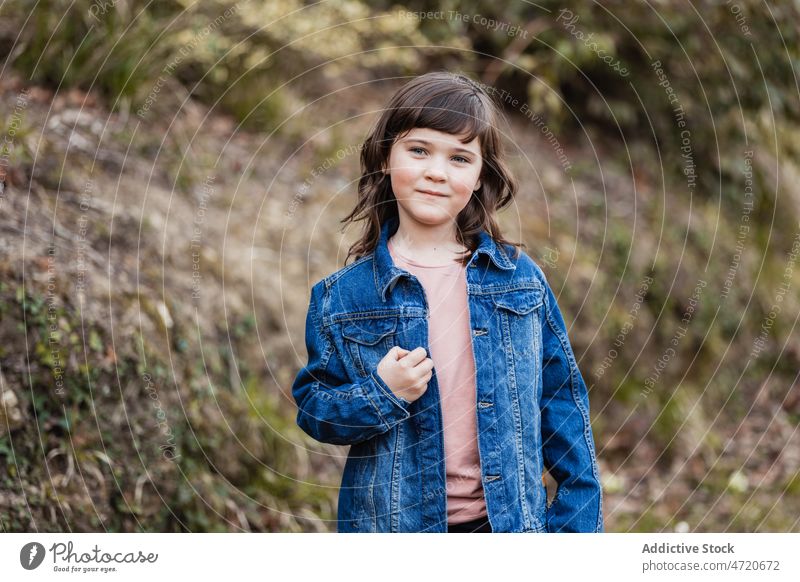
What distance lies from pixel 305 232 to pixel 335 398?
9.55ft

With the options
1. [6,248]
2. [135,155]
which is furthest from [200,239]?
[6,248]

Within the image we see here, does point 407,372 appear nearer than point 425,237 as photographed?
Yes

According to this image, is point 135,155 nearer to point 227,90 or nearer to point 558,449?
point 227,90

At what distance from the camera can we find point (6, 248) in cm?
333

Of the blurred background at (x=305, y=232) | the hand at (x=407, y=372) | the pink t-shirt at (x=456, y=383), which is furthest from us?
the blurred background at (x=305, y=232)

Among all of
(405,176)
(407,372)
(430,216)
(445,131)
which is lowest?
(407,372)

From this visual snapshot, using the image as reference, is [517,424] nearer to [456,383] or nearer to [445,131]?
[456,383]

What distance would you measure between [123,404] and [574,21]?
4.12m

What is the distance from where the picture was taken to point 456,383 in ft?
6.87

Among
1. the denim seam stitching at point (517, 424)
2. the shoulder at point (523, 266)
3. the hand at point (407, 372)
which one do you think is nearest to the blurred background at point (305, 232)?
the hand at point (407, 372)

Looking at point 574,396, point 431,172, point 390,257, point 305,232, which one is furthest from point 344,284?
point 305,232

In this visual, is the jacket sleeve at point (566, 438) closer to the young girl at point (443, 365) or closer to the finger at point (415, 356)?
the young girl at point (443, 365)

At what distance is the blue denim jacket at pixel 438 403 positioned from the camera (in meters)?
2.06

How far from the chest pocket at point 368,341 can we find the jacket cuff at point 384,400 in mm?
90
